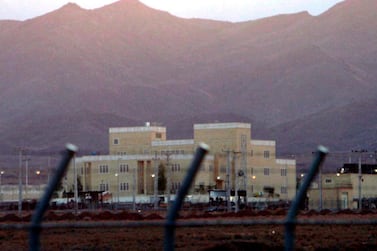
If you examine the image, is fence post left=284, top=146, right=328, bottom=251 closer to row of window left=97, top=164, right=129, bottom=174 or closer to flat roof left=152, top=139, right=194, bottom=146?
row of window left=97, top=164, right=129, bottom=174

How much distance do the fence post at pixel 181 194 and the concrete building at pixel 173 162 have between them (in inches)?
3590

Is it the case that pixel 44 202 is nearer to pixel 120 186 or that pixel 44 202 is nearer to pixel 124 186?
pixel 120 186

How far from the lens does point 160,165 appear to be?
362ft

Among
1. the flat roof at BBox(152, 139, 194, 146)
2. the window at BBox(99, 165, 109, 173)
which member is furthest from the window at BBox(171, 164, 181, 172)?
the flat roof at BBox(152, 139, 194, 146)

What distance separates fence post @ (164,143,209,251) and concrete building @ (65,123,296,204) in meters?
91.2

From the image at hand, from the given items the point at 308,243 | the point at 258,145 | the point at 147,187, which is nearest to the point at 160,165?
the point at 147,187

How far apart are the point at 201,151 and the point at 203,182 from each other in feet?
A: 333

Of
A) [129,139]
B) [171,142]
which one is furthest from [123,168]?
[171,142]

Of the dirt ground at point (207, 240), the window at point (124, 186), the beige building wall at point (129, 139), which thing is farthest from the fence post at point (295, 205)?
the beige building wall at point (129, 139)

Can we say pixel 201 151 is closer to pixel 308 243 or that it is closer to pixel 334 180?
pixel 308 243

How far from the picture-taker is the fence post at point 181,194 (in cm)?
906

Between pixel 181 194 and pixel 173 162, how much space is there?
3720 inches

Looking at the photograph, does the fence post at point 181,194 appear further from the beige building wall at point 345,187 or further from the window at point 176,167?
the window at point 176,167

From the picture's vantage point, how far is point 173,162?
103688 mm
